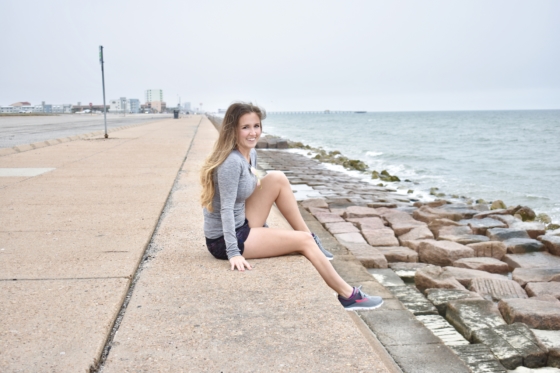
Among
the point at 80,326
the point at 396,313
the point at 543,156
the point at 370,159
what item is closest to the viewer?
the point at 80,326

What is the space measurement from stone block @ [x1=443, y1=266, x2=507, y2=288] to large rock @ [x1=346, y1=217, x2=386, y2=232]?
1.85 meters

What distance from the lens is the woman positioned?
11.3ft

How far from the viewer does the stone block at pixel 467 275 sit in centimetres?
543

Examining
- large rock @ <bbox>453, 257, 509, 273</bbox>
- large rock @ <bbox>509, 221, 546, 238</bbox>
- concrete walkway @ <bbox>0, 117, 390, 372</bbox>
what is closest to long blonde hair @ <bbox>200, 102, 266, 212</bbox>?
concrete walkway @ <bbox>0, 117, 390, 372</bbox>

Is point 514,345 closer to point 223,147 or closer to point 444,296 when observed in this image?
point 444,296

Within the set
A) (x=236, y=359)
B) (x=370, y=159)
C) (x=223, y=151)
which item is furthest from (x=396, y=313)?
(x=370, y=159)

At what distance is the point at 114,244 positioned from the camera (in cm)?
400

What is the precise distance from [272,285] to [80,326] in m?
1.08

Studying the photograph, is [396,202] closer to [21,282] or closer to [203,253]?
[203,253]

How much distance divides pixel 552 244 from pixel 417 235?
1.72 meters

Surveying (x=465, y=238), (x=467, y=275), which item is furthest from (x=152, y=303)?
(x=465, y=238)

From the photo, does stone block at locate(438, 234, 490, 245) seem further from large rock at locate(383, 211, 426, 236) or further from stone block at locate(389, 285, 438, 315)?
stone block at locate(389, 285, 438, 315)

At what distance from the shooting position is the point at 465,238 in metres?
7.45

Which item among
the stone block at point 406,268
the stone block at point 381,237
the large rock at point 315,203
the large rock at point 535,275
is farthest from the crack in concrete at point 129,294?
the large rock at point 315,203
